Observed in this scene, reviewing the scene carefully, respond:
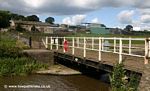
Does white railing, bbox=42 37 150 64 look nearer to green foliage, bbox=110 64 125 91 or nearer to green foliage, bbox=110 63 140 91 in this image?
green foliage, bbox=110 63 140 91

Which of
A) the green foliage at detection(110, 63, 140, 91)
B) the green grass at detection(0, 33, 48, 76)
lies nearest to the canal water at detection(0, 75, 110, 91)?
the green grass at detection(0, 33, 48, 76)

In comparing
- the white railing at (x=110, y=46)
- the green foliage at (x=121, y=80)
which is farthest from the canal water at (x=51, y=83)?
the green foliage at (x=121, y=80)

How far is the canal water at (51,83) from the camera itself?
1906cm

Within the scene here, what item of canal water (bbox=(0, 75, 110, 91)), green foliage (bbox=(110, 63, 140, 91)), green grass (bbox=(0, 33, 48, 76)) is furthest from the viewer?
green grass (bbox=(0, 33, 48, 76))

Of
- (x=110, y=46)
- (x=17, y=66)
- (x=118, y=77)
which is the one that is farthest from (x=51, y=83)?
(x=118, y=77)

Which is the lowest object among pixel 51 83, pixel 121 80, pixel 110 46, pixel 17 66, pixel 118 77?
pixel 51 83

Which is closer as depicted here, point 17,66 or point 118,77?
point 118,77

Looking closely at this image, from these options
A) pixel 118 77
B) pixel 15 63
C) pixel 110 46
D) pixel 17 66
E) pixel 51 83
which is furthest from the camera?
pixel 15 63

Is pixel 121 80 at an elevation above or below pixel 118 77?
below

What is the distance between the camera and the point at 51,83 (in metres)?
20.8

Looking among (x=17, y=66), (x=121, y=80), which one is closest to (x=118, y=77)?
(x=121, y=80)

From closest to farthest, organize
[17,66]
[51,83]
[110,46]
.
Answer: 1. [51,83]
2. [110,46]
3. [17,66]

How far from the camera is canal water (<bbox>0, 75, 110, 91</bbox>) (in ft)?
62.5

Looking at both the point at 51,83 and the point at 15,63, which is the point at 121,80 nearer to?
the point at 51,83
